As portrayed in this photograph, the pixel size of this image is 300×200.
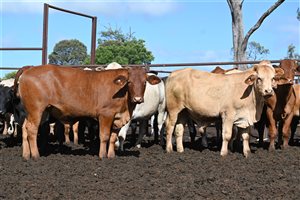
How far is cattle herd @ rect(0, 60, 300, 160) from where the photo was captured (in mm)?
9172

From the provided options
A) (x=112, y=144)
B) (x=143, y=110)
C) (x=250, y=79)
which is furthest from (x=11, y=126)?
(x=250, y=79)

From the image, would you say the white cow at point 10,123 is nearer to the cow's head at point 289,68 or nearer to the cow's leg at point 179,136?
the cow's leg at point 179,136

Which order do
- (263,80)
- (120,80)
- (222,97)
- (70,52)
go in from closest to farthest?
(120,80)
(263,80)
(222,97)
(70,52)

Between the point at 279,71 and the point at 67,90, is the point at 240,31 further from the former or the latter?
the point at 67,90

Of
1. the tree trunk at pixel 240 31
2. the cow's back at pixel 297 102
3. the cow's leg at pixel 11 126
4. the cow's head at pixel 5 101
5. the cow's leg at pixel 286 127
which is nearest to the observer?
the cow's leg at pixel 286 127

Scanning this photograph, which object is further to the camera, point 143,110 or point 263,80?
point 143,110

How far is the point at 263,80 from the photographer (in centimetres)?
925

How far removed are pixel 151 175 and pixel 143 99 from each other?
184 centimetres

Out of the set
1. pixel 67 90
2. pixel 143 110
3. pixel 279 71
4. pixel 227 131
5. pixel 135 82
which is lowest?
pixel 227 131

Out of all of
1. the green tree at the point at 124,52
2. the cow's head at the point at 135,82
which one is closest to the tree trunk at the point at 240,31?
the cow's head at the point at 135,82

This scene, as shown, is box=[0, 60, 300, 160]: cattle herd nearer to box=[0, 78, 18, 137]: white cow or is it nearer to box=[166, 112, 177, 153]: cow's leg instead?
box=[166, 112, 177, 153]: cow's leg

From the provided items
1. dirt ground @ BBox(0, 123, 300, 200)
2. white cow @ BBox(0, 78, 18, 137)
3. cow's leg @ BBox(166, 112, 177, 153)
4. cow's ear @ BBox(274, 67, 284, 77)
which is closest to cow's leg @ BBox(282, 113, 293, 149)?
dirt ground @ BBox(0, 123, 300, 200)

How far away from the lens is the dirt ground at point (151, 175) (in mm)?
6328

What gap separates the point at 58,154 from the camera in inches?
387
